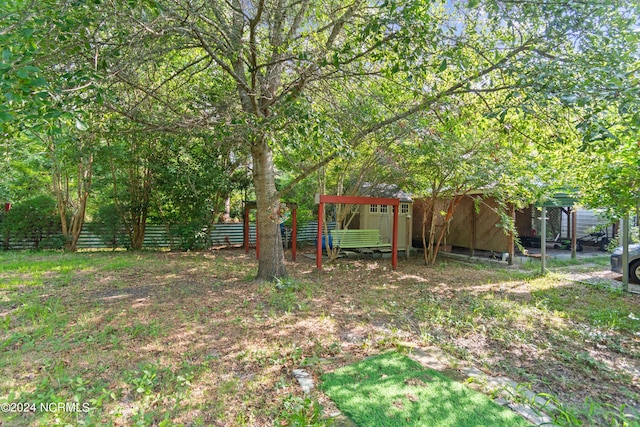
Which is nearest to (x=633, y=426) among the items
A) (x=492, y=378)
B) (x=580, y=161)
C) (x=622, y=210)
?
(x=492, y=378)

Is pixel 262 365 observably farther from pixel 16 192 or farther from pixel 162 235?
pixel 16 192

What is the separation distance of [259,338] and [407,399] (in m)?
1.65

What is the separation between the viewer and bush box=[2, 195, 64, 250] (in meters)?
9.15

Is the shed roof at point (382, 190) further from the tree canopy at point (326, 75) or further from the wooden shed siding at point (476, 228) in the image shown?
the tree canopy at point (326, 75)

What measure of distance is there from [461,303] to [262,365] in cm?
336

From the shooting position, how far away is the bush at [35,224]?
30.0ft

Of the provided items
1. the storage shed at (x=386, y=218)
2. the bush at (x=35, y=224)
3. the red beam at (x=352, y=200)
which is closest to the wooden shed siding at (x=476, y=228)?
the storage shed at (x=386, y=218)

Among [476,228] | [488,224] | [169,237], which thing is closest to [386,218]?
[476,228]

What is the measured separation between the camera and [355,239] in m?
9.08

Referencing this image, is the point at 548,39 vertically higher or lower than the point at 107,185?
higher

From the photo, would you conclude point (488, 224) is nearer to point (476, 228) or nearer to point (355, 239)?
point (476, 228)

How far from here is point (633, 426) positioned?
2066 mm

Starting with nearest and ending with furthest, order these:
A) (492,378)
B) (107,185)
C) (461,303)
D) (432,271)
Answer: (492,378) → (461,303) → (432,271) → (107,185)

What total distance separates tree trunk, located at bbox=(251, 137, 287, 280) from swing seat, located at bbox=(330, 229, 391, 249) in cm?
323
